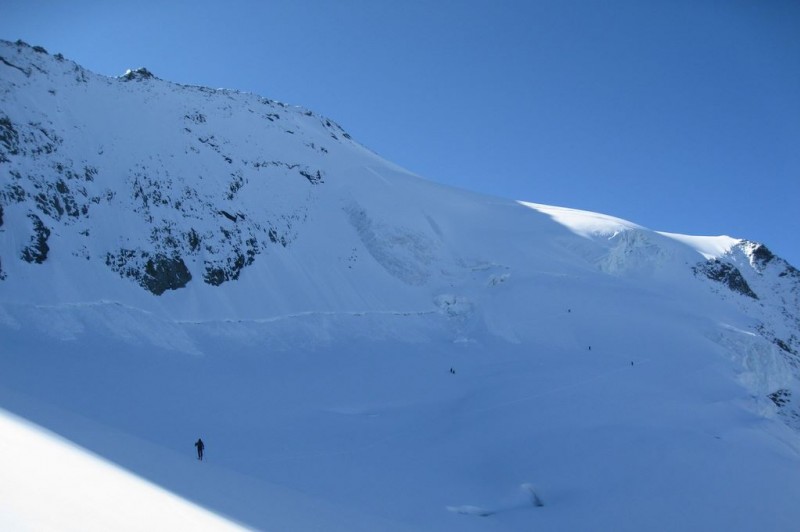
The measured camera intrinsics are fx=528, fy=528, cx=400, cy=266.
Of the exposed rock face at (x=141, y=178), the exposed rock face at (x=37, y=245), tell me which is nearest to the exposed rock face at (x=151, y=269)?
the exposed rock face at (x=141, y=178)

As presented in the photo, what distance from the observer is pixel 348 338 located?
3312 centimetres

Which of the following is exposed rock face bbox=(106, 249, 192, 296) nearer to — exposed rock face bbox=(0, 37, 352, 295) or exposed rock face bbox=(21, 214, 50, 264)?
exposed rock face bbox=(0, 37, 352, 295)

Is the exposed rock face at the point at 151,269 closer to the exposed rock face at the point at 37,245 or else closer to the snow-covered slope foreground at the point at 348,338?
the snow-covered slope foreground at the point at 348,338

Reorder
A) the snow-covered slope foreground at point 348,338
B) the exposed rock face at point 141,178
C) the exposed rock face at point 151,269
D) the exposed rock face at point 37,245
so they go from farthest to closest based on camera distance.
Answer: the exposed rock face at point 141,178
the exposed rock face at point 151,269
the exposed rock face at point 37,245
the snow-covered slope foreground at point 348,338

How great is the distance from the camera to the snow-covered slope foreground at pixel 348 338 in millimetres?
16484

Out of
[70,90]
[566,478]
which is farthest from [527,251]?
[70,90]

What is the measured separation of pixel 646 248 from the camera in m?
47.4

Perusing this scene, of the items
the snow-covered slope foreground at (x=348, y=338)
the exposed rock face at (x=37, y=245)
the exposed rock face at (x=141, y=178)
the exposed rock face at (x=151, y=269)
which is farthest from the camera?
the exposed rock face at (x=141, y=178)

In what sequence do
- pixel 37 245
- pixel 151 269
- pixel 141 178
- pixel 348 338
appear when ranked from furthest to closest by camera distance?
1. pixel 141 178
2. pixel 348 338
3. pixel 151 269
4. pixel 37 245

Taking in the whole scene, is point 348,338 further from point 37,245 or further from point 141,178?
point 141,178

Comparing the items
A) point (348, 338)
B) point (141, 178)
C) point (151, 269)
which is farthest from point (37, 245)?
point (348, 338)

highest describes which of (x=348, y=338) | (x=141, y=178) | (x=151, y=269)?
(x=141, y=178)

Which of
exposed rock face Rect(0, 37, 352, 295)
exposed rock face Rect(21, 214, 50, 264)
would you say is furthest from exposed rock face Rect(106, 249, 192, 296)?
exposed rock face Rect(21, 214, 50, 264)

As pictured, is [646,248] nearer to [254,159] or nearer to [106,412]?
[254,159]
